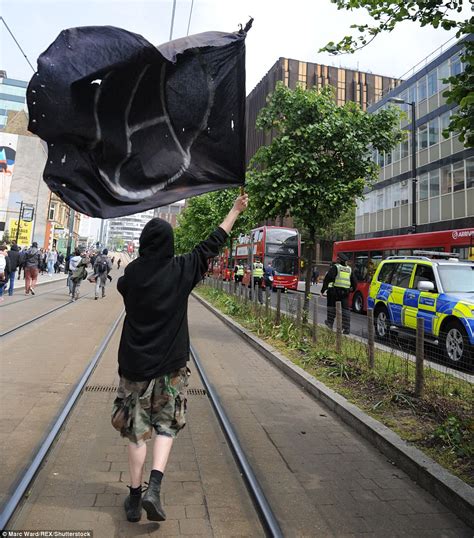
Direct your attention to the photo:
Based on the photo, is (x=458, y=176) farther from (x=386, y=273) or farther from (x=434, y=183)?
(x=386, y=273)

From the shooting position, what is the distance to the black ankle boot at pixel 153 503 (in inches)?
106

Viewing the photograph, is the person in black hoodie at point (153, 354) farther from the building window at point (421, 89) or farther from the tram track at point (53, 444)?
the building window at point (421, 89)

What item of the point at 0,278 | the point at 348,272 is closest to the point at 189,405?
the point at 348,272

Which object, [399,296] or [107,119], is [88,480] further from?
[399,296]

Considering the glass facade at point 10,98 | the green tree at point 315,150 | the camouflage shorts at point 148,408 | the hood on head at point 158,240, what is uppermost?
the glass facade at point 10,98

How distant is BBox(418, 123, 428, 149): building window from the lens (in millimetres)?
30969

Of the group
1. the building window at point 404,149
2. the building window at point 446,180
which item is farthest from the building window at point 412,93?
the building window at point 446,180

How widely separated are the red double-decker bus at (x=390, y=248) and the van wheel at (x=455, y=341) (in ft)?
21.9

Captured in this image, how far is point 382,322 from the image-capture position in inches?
388

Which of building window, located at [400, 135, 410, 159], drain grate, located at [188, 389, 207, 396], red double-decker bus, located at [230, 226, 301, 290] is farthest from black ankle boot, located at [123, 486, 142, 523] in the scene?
building window, located at [400, 135, 410, 159]

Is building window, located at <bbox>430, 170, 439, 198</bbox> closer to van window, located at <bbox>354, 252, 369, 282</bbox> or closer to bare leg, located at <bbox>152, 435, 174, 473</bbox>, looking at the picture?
van window, located at <bbox>354, 252, 369, 282</bbox>

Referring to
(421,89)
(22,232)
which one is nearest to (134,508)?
(421,89)

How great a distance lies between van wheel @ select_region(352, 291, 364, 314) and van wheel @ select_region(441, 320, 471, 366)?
30.2ft

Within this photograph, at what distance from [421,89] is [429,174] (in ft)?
21.5
